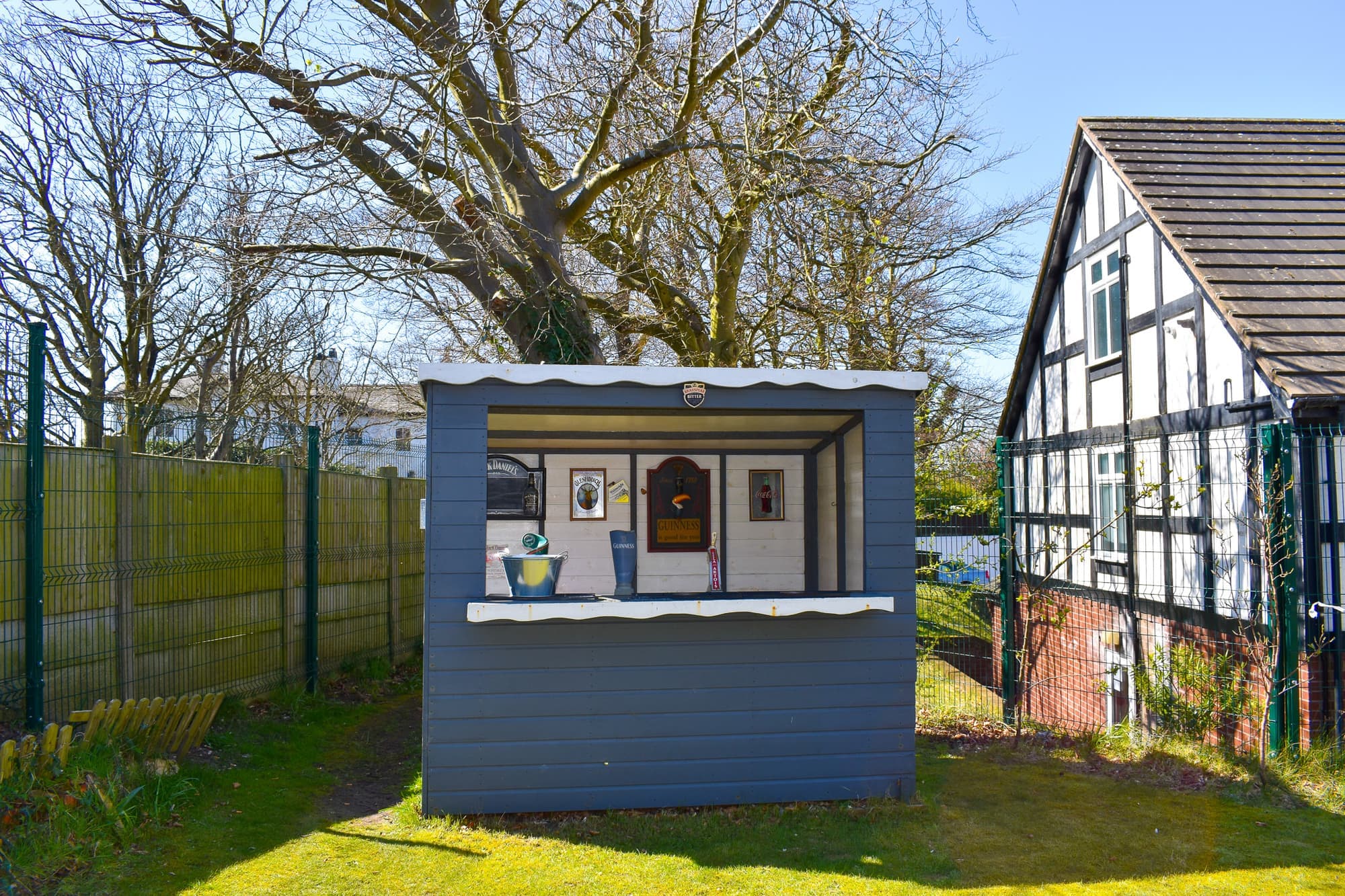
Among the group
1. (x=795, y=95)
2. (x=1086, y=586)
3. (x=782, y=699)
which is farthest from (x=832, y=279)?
(x=782, y=699)

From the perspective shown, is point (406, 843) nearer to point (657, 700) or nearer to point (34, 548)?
point (657, 700)

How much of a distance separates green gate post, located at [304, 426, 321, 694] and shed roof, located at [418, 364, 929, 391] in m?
3.27

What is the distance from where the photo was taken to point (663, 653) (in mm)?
5348

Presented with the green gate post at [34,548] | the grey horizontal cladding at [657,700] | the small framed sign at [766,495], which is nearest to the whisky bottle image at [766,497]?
the small framed sign at [766,495]

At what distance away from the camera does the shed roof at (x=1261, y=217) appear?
6949 millimetres

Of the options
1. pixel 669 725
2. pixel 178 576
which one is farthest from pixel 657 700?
pixel 178 576

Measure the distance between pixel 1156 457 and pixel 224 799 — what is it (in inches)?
317

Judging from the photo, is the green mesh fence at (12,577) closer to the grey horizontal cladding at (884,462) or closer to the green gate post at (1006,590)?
the grey horizontal cladding at (884,462)

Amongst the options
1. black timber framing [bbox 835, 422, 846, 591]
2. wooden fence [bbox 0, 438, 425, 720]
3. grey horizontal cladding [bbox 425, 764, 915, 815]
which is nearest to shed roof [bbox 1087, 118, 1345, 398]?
black timber framing [bbox 835, 422, 846, 591]

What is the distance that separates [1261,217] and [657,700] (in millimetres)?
6989

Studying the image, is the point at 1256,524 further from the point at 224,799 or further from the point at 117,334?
the point at 117,334

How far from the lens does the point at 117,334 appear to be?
1241 cm

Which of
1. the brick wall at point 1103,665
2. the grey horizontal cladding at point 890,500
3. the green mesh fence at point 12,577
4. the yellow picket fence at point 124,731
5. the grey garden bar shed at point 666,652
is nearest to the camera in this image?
the yellow picket fence at point 124,731

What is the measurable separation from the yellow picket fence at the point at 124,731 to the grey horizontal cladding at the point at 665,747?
4.96 feet
